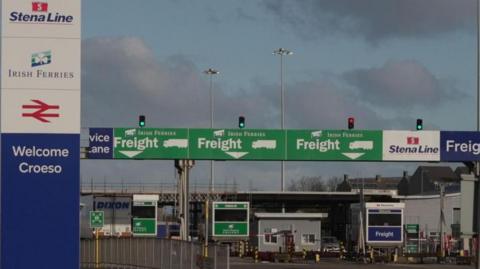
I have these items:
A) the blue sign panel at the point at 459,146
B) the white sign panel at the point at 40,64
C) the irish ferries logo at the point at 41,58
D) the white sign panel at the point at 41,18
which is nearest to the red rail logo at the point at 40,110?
the white sign panel at the point at 40,64

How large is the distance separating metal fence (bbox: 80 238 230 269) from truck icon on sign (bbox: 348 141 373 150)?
10.7m

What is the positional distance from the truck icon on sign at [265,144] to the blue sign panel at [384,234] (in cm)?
1267

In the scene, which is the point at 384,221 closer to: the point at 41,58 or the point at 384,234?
the point at 384,234

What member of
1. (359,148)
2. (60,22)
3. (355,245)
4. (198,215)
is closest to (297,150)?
(359,148)

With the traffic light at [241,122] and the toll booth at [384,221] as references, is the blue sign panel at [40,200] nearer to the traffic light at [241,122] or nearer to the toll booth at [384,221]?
the traffic light at [241,122]

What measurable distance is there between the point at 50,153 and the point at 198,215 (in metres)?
82.9

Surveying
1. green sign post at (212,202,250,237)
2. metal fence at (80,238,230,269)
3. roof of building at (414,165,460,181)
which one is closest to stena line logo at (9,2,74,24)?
metal fence at (80,238,230,269)

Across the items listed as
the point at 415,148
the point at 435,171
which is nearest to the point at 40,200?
the point at 415,148

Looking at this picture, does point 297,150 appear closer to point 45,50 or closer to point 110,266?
point 110,266

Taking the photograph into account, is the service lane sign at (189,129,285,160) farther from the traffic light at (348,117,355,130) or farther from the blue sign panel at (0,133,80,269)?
the blue sign panel at (0,133,80,269)

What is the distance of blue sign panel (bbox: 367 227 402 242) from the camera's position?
5547cm

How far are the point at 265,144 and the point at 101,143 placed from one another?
7198 mm

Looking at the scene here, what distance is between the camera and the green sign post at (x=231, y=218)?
2079 inches

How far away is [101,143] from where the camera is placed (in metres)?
44.3
